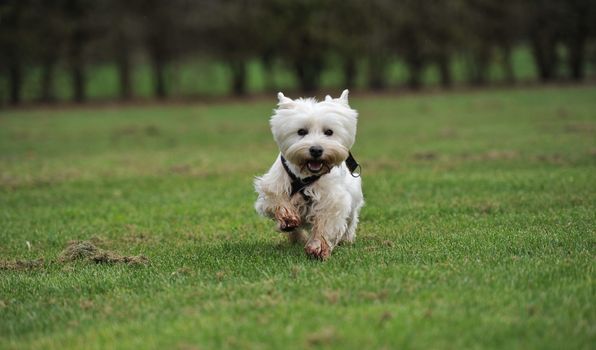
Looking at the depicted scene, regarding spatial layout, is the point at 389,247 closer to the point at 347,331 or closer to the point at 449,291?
the point at 449,291

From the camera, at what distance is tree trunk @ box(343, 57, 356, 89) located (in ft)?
161

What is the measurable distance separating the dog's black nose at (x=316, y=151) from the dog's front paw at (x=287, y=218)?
2.09 ft


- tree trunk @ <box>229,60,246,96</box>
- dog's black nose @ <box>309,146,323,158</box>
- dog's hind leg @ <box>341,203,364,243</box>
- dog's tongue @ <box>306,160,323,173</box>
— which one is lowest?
tree trunk @ <box>229,60,246,96</box>

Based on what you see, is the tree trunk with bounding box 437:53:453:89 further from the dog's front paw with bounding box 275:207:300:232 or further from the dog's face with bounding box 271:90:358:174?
the dog's front paw with bounding box 275:207:300:232

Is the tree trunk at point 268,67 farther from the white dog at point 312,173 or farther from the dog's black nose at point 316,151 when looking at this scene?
the dog's black nose at point 316,151

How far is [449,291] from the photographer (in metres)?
5.61

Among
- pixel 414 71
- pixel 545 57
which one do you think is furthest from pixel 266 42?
pixel 545 57

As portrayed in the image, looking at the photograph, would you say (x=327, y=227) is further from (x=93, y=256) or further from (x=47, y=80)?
(x=47, y=80)

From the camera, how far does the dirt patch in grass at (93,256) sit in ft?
24.6

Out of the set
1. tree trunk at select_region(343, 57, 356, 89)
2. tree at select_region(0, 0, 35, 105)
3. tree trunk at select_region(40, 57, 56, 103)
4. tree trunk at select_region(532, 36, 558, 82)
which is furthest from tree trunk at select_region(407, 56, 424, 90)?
tree at select_region(0, 0, 35, 105)

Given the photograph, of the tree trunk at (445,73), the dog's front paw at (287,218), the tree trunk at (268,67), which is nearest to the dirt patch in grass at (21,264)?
the dog's front paw at (287,218)

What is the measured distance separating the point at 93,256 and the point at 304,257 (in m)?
2.17

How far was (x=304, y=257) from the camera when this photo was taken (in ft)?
23.6

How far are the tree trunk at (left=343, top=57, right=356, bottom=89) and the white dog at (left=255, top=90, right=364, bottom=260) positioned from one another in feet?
137
